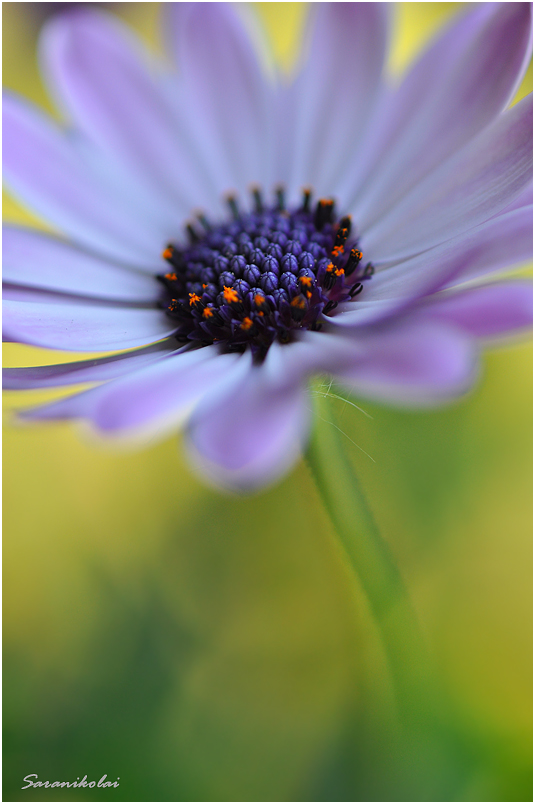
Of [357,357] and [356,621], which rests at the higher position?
Answer: [357,357]

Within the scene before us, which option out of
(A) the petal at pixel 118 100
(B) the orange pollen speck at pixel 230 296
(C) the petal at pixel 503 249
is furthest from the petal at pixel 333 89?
(C) the petal at pixel 503 249

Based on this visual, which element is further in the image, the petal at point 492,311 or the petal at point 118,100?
the petal at point 118,100

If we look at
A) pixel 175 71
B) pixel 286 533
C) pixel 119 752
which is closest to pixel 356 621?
pixel 286 533

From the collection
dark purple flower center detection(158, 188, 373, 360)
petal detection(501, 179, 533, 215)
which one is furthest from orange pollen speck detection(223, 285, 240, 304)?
petal detection(501, 179, 533, 215)

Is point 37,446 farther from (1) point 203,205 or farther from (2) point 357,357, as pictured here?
(2) point 357,357

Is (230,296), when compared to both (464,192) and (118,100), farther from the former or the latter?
(118,100)

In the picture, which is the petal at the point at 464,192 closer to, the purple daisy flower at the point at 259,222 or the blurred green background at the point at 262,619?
the purple daisy flower at the point at 259,222
